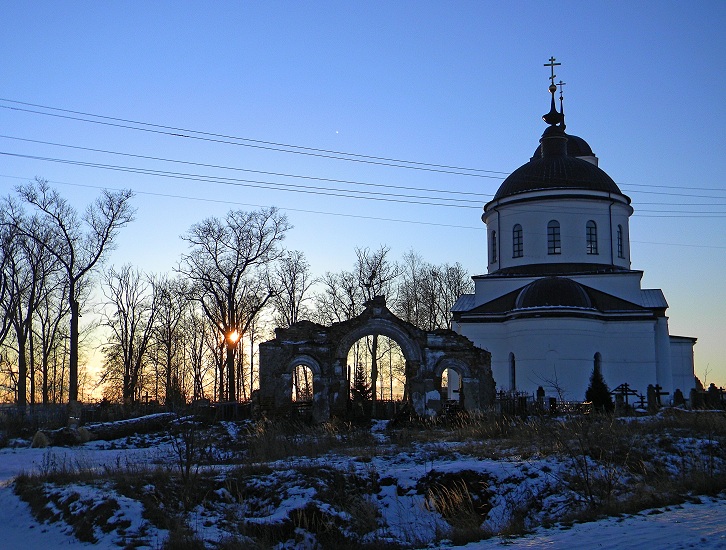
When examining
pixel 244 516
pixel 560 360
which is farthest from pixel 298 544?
pixel 560 360

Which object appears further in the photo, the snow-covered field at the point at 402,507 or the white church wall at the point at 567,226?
the white church wall at the point at 567,226

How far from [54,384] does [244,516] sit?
4539cm

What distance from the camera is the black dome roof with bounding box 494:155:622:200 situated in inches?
1442

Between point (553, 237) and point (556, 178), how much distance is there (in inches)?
109

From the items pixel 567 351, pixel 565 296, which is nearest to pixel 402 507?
pixel 567 351

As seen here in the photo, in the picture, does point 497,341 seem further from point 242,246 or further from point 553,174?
point 242,246

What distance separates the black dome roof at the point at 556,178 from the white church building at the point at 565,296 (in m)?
0.06

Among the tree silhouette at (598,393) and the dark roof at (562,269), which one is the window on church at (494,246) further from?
the tree silhouette at (598,393)

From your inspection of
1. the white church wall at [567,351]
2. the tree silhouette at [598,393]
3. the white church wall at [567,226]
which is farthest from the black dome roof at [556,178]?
the tree silhouette at [598,393]

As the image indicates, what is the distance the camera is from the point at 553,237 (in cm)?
3653

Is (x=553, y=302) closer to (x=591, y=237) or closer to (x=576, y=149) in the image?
(x=591, y=237)

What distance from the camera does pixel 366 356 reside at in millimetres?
51219

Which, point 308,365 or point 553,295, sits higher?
point 553,295

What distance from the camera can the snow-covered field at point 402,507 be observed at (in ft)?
28.5
